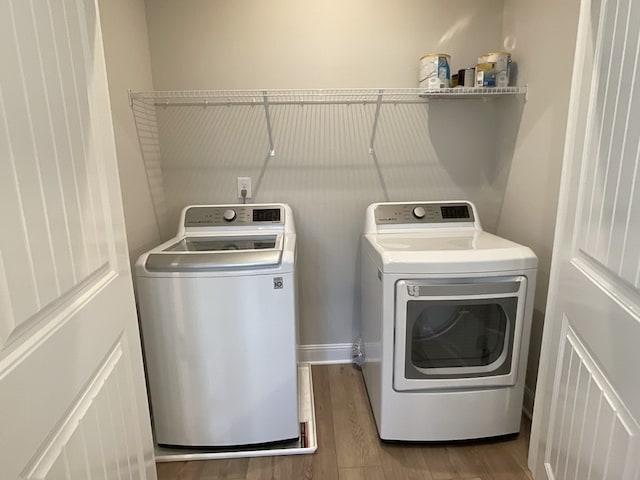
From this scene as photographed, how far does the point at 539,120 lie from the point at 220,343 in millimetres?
1697

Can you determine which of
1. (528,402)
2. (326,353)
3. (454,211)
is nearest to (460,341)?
(528,402)

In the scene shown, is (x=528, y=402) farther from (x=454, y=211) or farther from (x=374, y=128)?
(x=374, y=128)

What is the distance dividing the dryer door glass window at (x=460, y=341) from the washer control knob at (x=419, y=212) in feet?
1.88

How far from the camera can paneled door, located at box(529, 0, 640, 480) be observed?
86cm

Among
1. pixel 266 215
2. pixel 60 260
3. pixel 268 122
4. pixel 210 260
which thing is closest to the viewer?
pixel 60 260

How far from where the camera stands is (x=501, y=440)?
178 centimetres

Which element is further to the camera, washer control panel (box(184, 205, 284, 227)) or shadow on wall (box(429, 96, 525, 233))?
shadow on wall (box(429, 96, 525, 233))

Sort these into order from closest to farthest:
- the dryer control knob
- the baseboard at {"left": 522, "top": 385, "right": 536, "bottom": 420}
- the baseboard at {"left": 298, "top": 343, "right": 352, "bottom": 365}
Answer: the baseboard at {"left": 522, "top": 385, "right": 536, "bottom": 420} → the dryer control knob → the baseboard at {"left": 298, "top": 343, "right": 352, "bottom": 365}

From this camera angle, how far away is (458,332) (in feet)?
5.50

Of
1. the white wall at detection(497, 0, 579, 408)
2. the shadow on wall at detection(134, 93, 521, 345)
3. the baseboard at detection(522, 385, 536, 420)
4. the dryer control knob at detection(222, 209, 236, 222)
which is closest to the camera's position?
the white wall at detection(497, 0, 579, 408)

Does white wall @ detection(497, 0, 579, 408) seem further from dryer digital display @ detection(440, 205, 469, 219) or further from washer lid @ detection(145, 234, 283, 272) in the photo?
washer lid @ detection(145, 234, 283, 272)

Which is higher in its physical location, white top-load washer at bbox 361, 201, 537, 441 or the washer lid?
the washer lid

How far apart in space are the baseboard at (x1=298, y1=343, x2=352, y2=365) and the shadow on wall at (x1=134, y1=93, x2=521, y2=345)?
536 mm

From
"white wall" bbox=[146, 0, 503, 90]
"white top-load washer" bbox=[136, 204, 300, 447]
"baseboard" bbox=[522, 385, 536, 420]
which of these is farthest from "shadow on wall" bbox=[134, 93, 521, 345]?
"baseboard" bbox=[522, 385, 536, 420]
